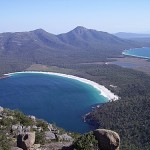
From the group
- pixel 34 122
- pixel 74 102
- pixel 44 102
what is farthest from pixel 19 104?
pixel 34 122

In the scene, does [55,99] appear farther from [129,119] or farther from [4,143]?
→ [4,143]

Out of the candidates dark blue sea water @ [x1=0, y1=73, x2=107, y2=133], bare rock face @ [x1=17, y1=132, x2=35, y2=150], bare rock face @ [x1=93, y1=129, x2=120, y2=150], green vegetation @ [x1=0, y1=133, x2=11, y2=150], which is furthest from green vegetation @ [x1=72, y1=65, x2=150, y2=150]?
bare rock face @ [x1=93, y1=129, x2=120, y2=150]

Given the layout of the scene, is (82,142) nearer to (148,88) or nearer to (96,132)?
(96,132)

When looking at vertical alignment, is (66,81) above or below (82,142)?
below

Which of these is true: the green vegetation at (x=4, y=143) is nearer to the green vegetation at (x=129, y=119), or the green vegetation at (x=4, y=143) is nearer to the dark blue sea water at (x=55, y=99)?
the green vegetation at (x=129, y=119)

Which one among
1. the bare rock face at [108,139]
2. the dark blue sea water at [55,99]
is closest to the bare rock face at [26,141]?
the bare rock face at [108,139]

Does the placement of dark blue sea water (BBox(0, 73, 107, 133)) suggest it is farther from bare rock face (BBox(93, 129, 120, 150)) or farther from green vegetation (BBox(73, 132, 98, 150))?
bare rock face (BBox(93, 129, 120, 150))
